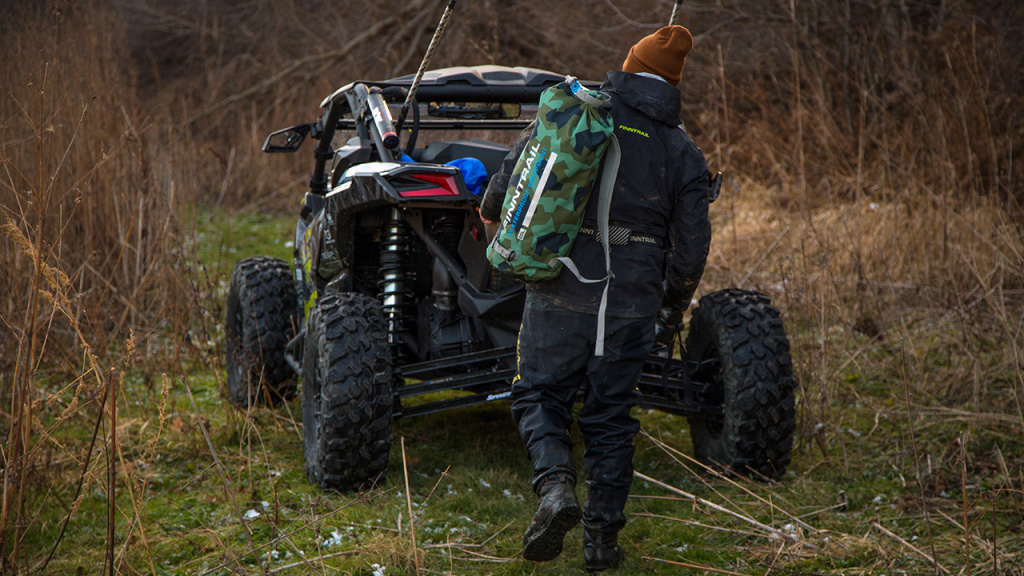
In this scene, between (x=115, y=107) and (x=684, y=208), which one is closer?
(x=684, y=208)

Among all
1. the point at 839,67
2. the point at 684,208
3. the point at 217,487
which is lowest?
the point at 217,487

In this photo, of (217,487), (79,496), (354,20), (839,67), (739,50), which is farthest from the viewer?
(354,20)

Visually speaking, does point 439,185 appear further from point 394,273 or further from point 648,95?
point 648,95

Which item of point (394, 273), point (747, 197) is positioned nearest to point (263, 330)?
point (394, 273)

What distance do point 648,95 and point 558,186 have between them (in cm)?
49

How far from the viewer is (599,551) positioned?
3199 millimetres

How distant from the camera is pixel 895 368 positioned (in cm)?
545

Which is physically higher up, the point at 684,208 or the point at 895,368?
the point at 684,208

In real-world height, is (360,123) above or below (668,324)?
above

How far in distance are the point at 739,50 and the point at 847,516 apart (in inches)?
312

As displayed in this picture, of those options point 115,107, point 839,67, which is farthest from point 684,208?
point 839,67

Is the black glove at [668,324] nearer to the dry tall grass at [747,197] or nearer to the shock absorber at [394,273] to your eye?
the dry tall grass at [747,197]

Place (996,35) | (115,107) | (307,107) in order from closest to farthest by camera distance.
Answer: (115,107), (996,35), (307,107)

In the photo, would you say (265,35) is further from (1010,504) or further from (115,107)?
(1010,504)
